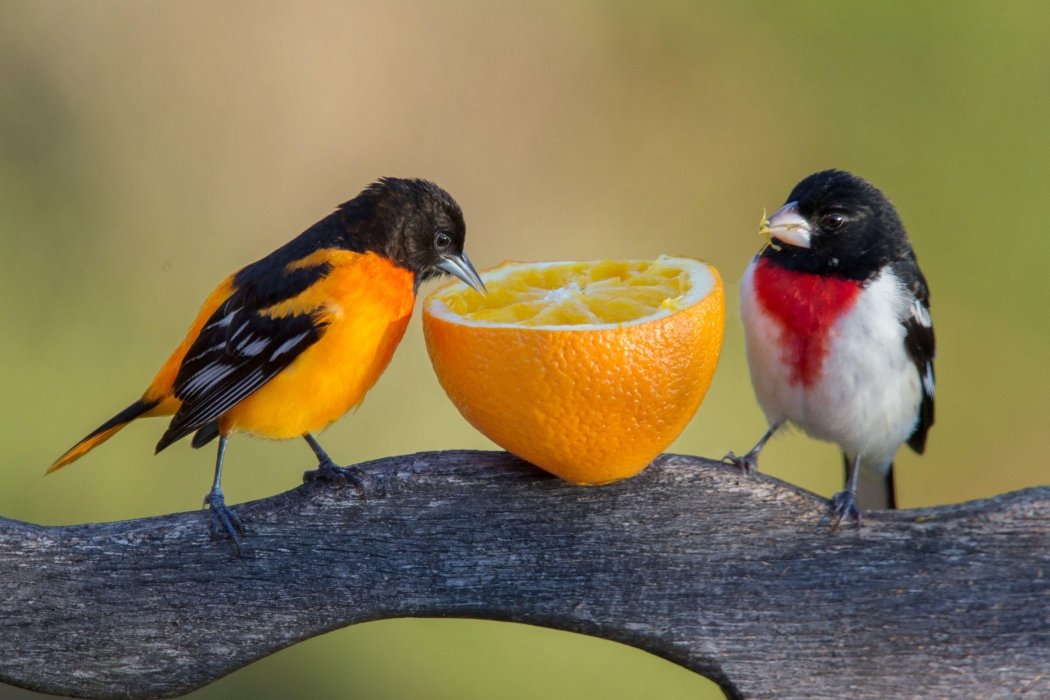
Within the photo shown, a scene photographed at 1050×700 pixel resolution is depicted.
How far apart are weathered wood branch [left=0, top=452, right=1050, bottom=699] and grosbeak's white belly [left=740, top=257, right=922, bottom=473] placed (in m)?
0.17

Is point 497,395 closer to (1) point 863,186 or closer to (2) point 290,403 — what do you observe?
(2) point 290,403

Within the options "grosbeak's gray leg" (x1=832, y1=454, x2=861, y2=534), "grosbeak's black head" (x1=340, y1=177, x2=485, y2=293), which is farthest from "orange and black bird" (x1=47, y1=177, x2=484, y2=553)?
"grosbeak's gray leg" (x1=832, y1=454, x2=861, y2=534)

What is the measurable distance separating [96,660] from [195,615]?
126 millimetres

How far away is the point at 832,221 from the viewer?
1.12m

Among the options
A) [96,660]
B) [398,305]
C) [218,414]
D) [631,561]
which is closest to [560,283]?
[398,305]

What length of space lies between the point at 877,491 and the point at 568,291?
0.68 m

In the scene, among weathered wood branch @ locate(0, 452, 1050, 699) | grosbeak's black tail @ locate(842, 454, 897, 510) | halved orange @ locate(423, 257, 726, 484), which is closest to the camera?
halved orange @ locate(423, 257, 726, 484)

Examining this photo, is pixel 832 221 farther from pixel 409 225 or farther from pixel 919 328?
pixel 409 225

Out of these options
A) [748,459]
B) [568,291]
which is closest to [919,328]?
[748,459]

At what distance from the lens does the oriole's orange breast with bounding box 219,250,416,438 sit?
1.05 m

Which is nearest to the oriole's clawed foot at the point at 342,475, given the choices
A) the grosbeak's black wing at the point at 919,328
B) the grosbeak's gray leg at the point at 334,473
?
the grosbeak's gray leg at the point at 334,473

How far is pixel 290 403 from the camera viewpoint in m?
1.07

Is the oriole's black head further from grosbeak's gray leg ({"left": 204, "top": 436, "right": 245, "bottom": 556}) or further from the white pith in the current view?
grosbeak's gray leg ({"left": 204, "top": 436, "right": 245, "bottom": 556})

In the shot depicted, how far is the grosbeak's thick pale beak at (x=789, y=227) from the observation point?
111 centimetres
